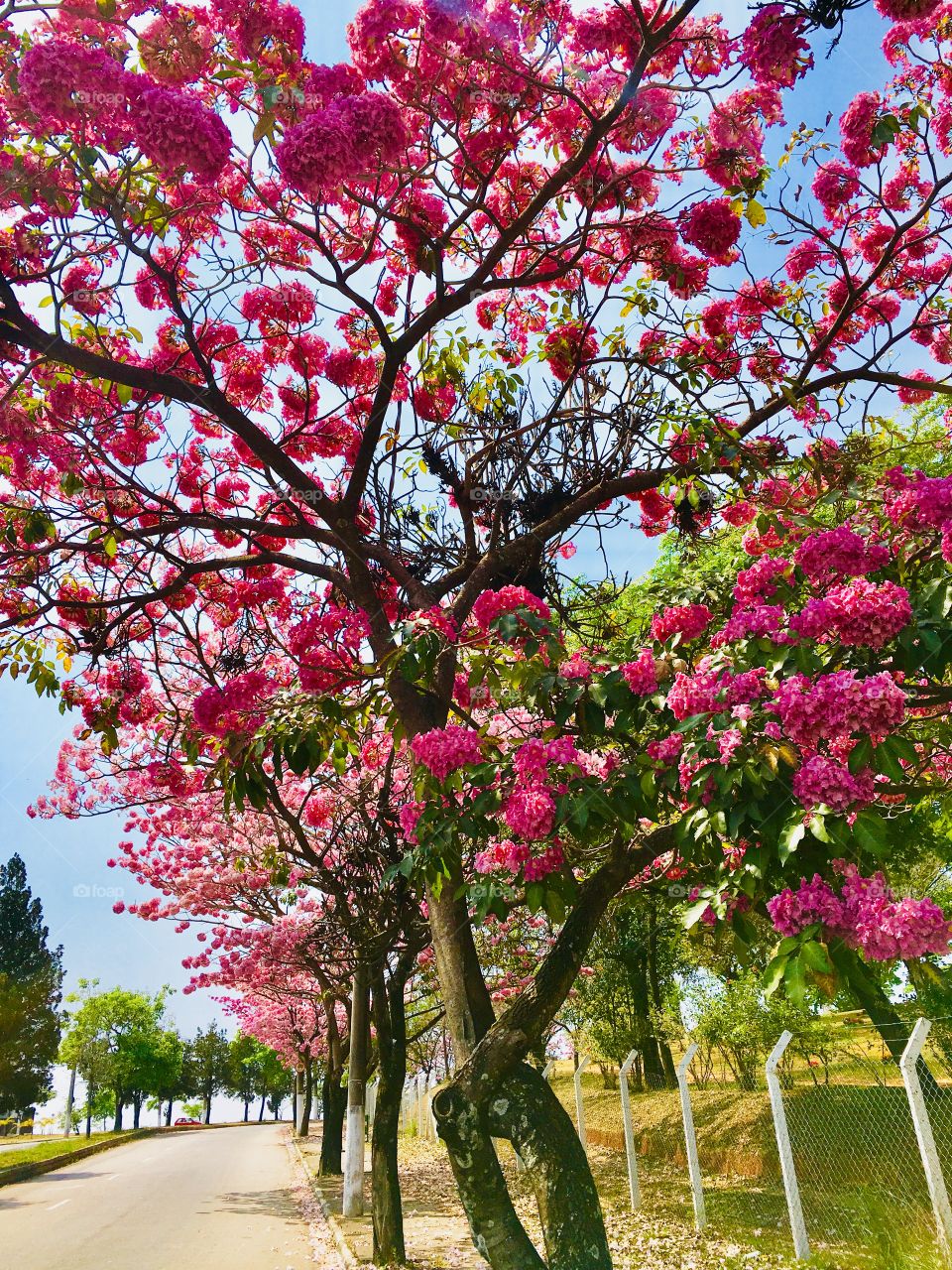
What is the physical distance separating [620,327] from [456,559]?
196cm

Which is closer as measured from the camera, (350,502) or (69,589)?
(350,502)

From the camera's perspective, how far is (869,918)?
2402 millimetres

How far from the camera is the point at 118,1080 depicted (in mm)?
50969

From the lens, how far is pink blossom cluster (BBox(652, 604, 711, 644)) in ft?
12.7

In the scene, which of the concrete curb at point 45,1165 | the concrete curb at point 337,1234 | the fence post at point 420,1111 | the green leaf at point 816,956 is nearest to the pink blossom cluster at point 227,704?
the green leaf at point 816,956

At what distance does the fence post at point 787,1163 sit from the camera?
20.3 ft

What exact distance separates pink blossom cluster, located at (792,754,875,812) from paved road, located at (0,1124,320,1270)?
811cm

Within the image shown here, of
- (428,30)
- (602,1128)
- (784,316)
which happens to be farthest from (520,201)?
(602,1128)

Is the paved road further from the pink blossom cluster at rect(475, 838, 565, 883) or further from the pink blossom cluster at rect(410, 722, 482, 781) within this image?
the pink blossom cluster at rect(410, 722, 482, 781)

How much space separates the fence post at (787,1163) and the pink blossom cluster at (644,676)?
13.7ft

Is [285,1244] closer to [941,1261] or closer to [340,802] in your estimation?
[340,802]

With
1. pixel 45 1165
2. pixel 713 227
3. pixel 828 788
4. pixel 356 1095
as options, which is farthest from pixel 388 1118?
pixel 45 1165

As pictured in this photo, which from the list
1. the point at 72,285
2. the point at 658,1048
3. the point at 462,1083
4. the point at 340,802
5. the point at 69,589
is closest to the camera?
the point at 462,1083

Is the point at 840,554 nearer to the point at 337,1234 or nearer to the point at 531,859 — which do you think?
the point at 531,859
